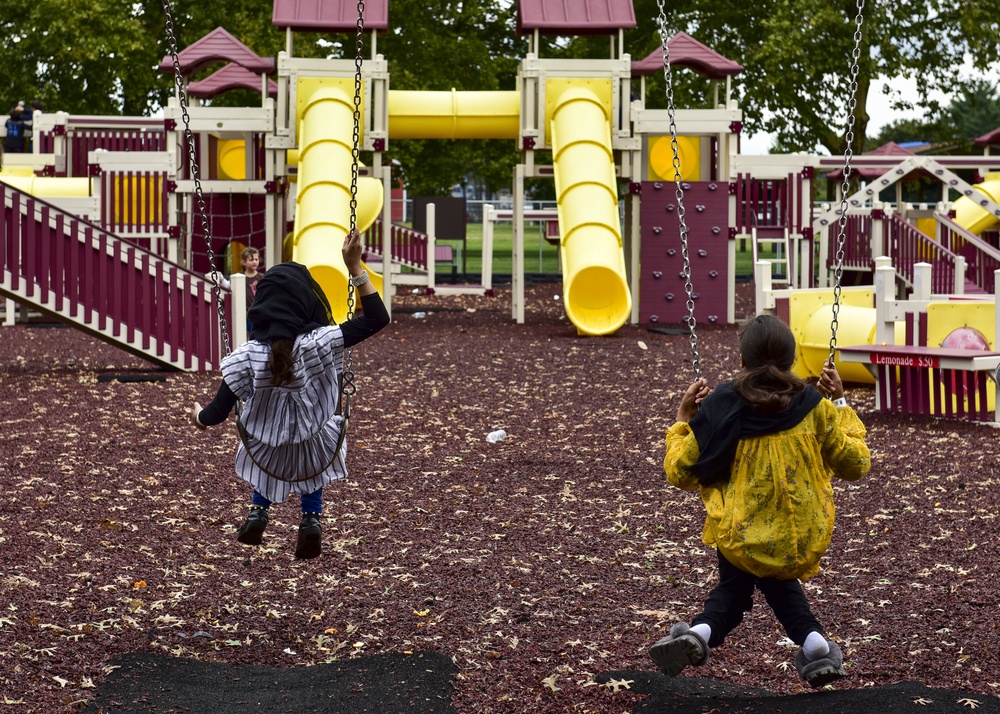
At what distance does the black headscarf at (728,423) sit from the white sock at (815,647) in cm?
60

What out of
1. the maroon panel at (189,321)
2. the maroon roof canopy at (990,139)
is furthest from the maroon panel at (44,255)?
the maroon roof canopy at (990,139)

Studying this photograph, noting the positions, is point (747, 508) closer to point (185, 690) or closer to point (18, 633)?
point (185, 690)

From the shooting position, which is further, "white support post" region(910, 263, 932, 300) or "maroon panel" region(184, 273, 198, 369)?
"maroon panel" region(184, 273, 198, 369)

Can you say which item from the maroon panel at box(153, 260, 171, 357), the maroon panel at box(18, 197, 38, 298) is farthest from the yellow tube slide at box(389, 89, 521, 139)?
the maroon panel at box(18, 197, 38, 298)

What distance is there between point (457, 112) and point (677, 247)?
364cm

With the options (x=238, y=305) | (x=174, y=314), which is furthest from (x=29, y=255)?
(x=238, y=305)

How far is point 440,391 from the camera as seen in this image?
1271 centimetres

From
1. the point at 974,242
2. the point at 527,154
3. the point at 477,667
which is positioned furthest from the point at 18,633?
the point at 974,242

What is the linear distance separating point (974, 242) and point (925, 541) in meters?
13.8

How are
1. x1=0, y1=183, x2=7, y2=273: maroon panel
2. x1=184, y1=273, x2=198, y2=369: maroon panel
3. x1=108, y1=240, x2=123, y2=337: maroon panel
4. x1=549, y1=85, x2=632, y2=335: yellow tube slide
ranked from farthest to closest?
x1=549, y1=85, x2=632, y2=335: yellow tube slide → x1=184, y1=273, x2=198, y2=369: maroon panel → x1=108, y1=240, x2=123, y2=337: maroon panel → x1=0, y1=183, x2=7, y2=273: maroon panel

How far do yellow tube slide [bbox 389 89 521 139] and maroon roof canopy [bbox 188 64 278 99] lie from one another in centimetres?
430

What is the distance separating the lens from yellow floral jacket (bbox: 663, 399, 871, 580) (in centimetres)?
448

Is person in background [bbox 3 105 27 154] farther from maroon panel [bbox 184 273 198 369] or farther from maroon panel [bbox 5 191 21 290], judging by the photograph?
maroon panel [bbox 184 273 198 369]

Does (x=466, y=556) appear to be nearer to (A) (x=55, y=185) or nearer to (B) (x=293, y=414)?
(B) (x=293, y=414)
